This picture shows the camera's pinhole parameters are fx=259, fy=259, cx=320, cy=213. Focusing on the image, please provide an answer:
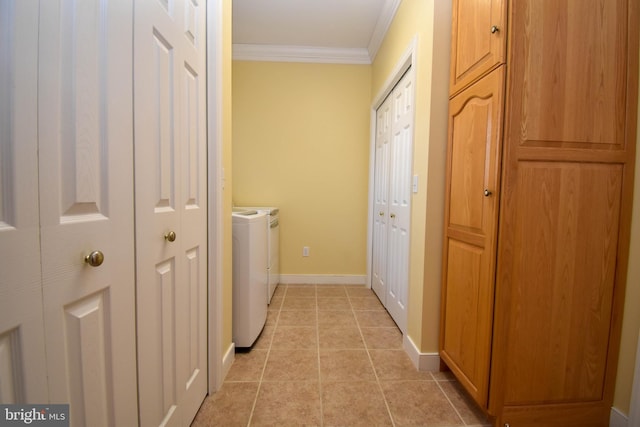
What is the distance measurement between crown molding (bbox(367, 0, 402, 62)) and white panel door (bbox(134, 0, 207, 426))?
159 cm

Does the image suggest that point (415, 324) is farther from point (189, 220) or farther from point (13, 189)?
point (13, 189)

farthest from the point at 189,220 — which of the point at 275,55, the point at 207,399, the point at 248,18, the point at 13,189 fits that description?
the point at 275,55

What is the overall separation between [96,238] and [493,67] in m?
1.46

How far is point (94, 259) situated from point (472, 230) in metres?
1.35

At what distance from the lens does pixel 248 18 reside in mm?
2398

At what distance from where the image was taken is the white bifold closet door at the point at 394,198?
1.85 metres

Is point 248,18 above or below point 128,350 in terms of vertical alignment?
above

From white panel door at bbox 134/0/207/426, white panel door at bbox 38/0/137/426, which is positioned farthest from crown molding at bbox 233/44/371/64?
white panel door at bbox 38/0/137/426

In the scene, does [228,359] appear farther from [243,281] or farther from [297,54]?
[297,54]

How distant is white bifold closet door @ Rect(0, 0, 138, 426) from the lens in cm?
45

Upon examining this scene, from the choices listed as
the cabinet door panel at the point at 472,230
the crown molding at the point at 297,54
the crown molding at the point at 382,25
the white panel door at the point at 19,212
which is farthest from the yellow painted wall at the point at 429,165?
the white panel door at the point at 19,212

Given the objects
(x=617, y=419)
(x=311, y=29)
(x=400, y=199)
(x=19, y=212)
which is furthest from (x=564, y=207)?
(x=311, y=29)

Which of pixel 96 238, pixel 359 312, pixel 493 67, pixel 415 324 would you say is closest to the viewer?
pixel 96 238

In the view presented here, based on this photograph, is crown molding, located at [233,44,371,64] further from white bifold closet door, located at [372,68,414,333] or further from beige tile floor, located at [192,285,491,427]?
beige tile floor, located at [192,285,491,427]
